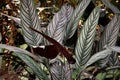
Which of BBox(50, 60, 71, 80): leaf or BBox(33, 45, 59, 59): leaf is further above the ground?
BBox(33, 45, 59, 59): leaf

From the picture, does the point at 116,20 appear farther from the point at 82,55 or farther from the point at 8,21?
the point at 8,21

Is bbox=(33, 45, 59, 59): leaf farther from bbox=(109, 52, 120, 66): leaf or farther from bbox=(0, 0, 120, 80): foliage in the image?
bbox=(109, 52, 120, 66): leaf

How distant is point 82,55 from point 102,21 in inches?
17.2

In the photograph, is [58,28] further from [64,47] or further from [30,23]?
[64,47]

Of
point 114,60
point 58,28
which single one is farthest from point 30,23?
point 114,60

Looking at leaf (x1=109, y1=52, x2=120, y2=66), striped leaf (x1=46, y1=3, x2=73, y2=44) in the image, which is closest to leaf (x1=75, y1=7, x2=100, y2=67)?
striped leaf (x1=46, y1=3, x2=73, y2=44)

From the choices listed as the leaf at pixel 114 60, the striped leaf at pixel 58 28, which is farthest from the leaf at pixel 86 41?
the leaf at pixel 114 60

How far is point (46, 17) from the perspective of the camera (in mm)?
2170

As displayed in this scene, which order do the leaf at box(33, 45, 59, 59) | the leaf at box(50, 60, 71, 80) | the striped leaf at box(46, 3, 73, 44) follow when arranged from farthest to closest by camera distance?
the striped leaf at box(46, 3, 73, 44), the leaf at box(50, 60, 71, 80), the leaf at box(33, 45, 59, 59)

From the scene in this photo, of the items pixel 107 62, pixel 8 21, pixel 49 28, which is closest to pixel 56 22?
pixel 49 28

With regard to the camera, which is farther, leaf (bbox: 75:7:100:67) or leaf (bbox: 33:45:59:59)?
leaf (bbox: 75:7:100:67)

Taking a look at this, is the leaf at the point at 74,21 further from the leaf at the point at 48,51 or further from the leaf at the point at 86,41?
the leaf at the point at 48,51

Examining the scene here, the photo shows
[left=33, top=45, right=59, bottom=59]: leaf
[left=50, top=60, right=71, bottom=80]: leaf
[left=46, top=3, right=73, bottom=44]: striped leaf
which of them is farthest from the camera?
[left=46, top=3, right=73, bottom=44]: striped leaf

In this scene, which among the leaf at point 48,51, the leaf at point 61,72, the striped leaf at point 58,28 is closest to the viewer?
the leaf at point 48,51
